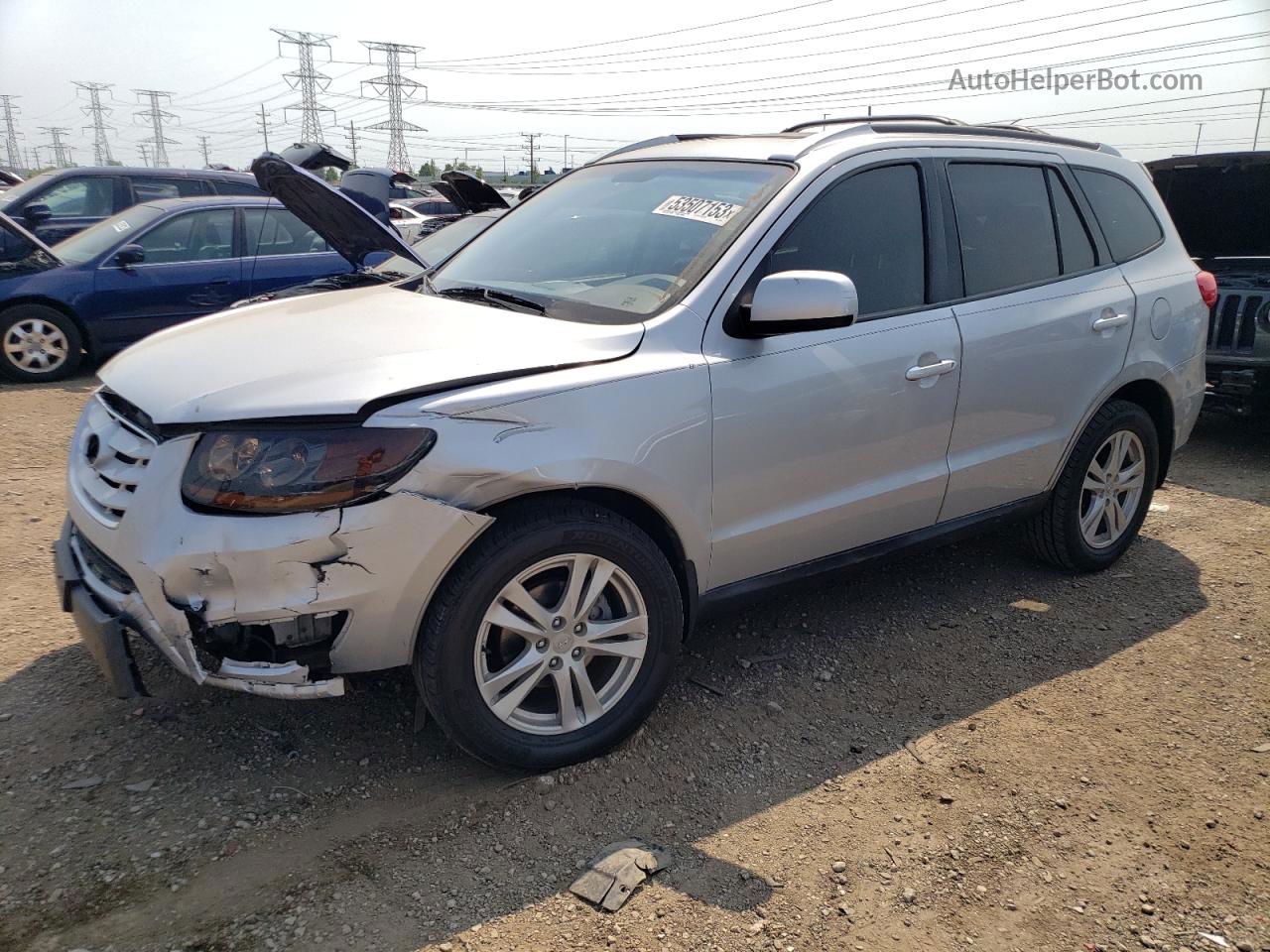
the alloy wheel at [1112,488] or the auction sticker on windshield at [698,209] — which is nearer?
the auction sticker on windshield at [698,209]

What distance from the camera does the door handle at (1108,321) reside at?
4.01 m

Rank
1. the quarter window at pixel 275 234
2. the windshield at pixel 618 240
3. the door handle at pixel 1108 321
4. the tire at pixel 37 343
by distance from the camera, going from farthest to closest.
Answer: the quarter window at pixel 275 234
the tire at pixel 37 343
the door handle at pixel 1108 321
the windshield at pixel 618 240

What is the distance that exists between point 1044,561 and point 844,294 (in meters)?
2.28

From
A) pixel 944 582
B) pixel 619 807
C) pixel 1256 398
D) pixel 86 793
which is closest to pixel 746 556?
pixel 619 807

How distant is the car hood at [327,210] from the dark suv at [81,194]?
558cm

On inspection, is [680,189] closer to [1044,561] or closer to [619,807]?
[619,807]

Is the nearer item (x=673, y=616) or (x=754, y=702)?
(x=673, y=616)

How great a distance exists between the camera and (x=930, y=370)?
3.41 metres

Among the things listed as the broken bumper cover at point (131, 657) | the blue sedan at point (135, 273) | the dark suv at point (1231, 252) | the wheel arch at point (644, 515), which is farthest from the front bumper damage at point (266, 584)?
the blue sedan at point (135, 273)

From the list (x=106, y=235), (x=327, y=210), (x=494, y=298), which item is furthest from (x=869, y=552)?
(x=106, y=235)

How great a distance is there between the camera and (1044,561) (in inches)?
177

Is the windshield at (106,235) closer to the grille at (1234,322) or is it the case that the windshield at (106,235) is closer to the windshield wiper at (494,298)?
the windshield wiper at (494,298)

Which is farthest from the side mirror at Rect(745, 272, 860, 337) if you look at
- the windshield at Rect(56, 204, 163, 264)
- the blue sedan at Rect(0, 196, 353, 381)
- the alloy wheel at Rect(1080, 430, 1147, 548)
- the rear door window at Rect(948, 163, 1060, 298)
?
the windshield at Rect(56, 204, 163, 264)

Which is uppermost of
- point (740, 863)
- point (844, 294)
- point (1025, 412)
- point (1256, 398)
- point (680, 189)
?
point (680, 189)
